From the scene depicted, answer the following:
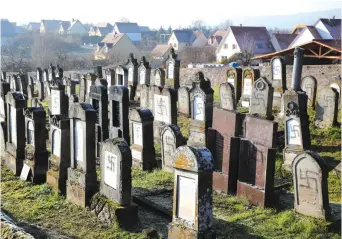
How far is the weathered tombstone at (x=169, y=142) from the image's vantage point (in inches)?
410

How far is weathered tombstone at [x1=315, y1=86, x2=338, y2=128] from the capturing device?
44.1 feet

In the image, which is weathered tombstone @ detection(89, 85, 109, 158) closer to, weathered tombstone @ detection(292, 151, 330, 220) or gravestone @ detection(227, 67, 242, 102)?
weathered tombstone @ detection(292, 151, 330, 220)

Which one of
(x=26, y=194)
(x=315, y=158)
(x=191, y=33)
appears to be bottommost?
(x=26, y=194)

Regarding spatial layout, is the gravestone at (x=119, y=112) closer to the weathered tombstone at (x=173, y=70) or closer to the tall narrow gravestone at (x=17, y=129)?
the tall narrow gravestone at (x=17, y=129)

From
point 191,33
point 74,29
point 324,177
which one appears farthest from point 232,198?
point 74,29

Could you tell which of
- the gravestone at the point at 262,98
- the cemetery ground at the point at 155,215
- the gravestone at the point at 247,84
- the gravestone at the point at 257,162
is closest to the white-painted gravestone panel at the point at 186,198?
the cemetery ground at the point at 155,215

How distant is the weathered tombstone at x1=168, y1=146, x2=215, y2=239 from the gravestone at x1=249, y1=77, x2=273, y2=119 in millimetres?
7253

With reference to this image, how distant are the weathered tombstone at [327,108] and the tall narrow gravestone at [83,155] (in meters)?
7.85

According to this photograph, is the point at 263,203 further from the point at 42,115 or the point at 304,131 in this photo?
the point at 42,115

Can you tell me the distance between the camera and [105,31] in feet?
354

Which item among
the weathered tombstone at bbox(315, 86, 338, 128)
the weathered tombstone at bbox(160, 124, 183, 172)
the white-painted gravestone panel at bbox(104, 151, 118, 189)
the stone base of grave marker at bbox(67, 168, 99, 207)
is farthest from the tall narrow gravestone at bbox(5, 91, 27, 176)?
the weathered tombstone at bbox(315, 86, 338, 128)

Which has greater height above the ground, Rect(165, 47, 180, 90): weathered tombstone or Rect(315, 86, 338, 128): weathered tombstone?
Rect(165, 47, 180, 90): weathered tombstone

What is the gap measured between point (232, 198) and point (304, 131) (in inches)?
120

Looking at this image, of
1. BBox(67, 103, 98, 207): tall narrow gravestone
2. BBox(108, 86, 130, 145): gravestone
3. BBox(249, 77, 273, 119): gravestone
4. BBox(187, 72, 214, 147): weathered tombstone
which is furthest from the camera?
BBox(249, 77, 273, 119): gravestone
